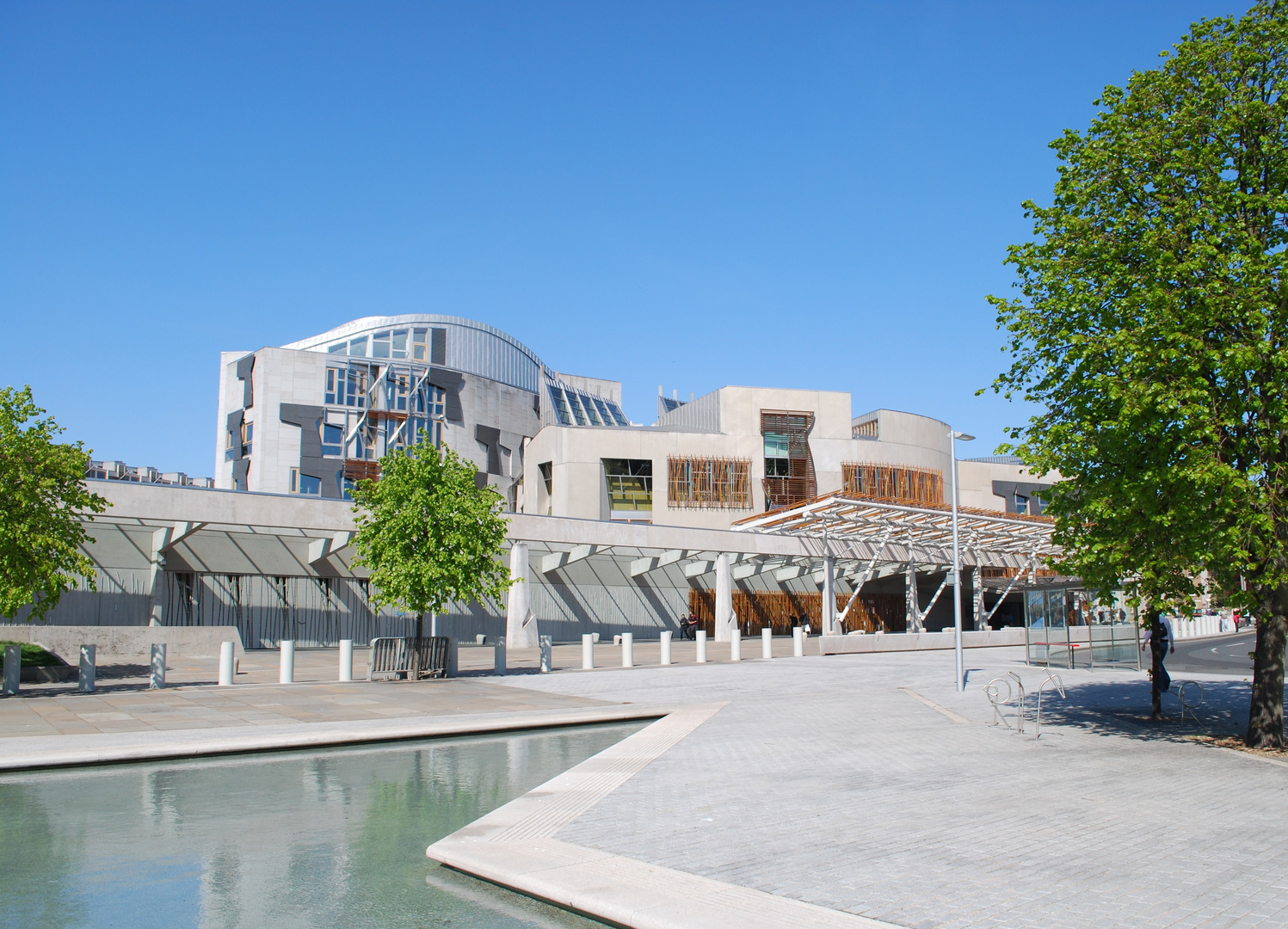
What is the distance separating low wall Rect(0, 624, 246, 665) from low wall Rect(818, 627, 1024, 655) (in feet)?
69.2

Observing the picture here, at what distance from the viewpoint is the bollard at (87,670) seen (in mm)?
19359

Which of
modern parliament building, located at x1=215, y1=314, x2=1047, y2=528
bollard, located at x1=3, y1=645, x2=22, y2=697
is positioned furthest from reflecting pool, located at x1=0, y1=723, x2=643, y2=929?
modern parliament building, located at x1=215, y1=314, x2=1047, y2=528

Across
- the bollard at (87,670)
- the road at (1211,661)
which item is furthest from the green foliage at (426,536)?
the road at (1211,661)

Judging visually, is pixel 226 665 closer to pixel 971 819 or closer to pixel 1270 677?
pixel 971 819

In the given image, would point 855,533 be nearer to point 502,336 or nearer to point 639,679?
point 639,679

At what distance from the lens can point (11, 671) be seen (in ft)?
63.7

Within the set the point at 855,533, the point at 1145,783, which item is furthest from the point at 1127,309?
the point at 855,533

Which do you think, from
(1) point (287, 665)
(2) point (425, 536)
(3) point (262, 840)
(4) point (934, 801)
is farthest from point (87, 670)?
(4) point (934, 801)

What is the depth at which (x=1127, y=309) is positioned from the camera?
41.2ft

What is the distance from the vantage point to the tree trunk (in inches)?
491

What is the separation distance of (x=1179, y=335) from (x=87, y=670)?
20.5m

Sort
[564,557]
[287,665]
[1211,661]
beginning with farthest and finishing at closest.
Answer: [564,557] → [1211,661] → [287,665]

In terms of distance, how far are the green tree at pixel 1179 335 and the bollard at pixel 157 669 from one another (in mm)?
18115

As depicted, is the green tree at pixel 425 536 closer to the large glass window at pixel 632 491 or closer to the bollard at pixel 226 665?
the bollard at pixel 226 665
